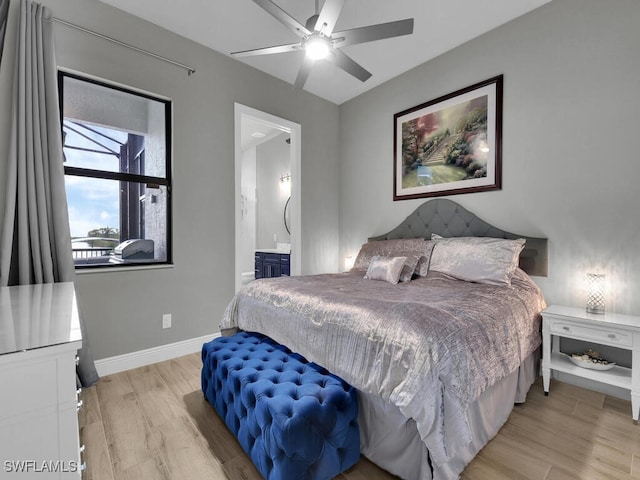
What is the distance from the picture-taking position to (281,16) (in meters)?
1.92

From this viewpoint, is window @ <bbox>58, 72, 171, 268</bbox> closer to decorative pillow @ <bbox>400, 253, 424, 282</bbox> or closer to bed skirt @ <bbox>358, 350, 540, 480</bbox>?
decorative pillow @ <bbox>400, 253, 424, 282</bbox>

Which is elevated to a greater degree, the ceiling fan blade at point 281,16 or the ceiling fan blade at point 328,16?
the ceiling fan blade at point 281,16

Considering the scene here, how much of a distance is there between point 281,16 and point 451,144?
2039 mm

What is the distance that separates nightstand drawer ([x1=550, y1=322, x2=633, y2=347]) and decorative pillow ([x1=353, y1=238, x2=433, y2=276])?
3.31ft

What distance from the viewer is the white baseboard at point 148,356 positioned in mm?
2467

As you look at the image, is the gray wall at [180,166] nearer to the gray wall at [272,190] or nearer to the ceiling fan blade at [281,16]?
the ceiling fan blade at [281,16]

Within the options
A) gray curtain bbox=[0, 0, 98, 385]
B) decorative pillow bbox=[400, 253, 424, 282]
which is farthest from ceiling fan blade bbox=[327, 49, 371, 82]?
gray curtain bbox=[0, 0, 98, 385]

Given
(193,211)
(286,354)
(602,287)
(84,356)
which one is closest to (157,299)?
(84,356)

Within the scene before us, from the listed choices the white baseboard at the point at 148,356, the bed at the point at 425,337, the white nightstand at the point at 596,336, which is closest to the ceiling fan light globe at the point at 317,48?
the bed at the point at 425,337

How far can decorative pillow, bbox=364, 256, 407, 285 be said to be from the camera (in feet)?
8.47

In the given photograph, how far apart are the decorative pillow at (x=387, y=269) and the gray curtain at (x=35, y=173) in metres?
2.32

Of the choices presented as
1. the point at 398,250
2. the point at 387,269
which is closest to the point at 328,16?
the point at 387,269

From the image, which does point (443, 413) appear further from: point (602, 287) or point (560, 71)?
point (560, 71)

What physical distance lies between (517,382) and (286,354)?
5.00 feet
